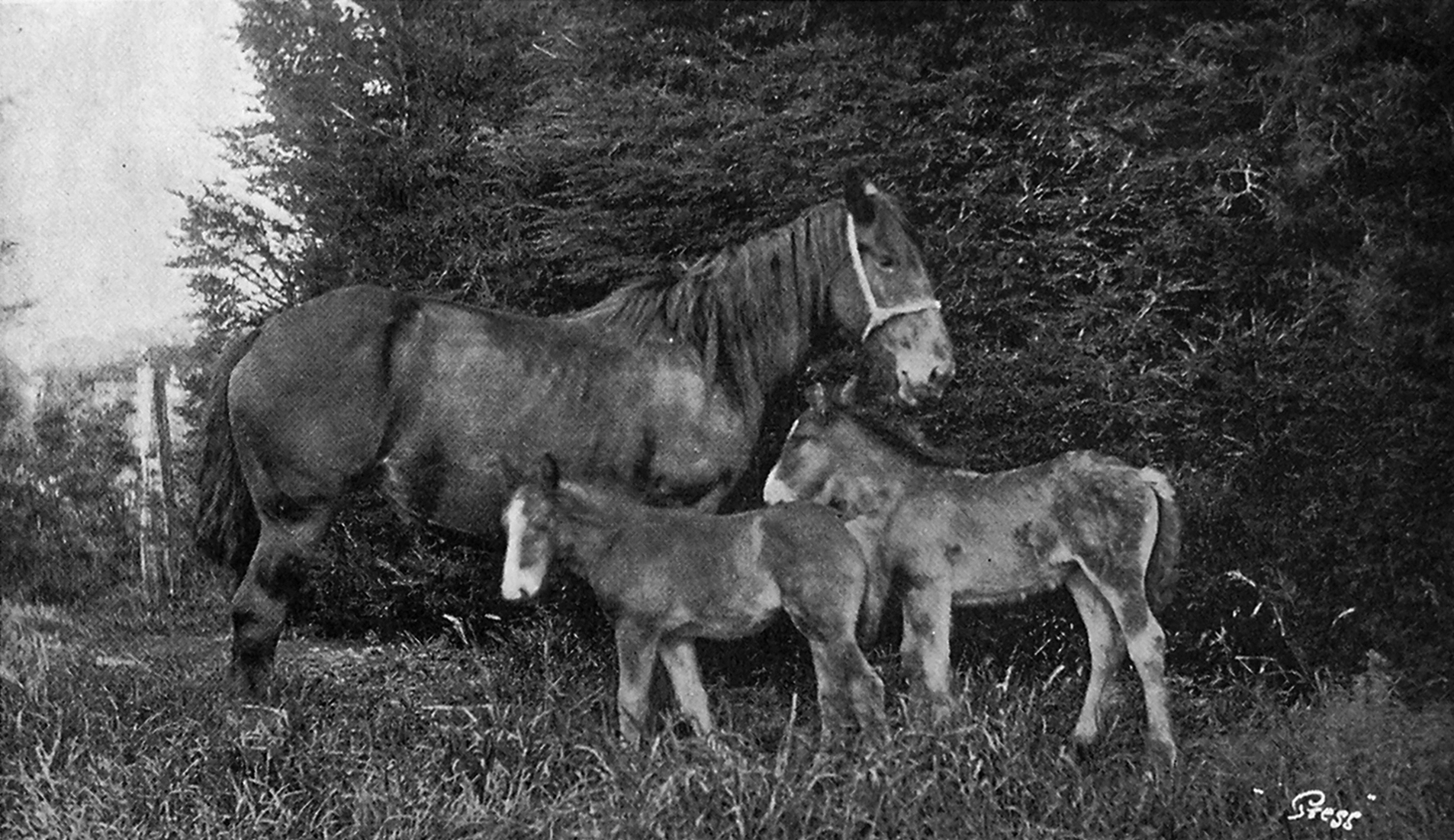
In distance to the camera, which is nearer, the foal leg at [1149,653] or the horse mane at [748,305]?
the foal leg at [1149,653]

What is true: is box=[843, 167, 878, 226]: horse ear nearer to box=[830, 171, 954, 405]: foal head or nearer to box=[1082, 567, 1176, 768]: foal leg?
box=[830, 171, 954, 405]: foal head

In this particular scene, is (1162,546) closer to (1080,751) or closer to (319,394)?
(1080,751)

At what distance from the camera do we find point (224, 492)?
3.96 m

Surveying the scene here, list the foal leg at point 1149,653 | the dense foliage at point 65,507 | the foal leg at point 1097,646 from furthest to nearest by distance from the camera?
1. the dense foliage at point 65,507
2. the foal leg at point 1097,646
3. the foal leg at point 1149,653

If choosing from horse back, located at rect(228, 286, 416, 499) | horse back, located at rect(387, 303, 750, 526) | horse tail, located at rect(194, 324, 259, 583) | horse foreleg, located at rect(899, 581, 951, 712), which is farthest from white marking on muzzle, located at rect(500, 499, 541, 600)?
horse foreleg, located at rect(899, 581, 951, 712)

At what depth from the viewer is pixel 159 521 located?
4.37 m

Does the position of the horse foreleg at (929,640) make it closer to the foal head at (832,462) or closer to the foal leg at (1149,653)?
the foal head at (832,462)

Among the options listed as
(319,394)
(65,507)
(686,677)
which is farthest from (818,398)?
(65,507)

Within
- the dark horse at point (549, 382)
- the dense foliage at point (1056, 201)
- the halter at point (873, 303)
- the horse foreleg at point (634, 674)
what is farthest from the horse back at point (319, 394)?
the halter at point (873, 303)

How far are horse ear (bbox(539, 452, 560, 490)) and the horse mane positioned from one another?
44 cm

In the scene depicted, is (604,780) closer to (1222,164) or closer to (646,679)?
(646,679)

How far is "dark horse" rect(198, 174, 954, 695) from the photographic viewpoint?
379 cm

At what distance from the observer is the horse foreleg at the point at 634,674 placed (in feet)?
11.9

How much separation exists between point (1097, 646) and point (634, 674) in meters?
1.30
